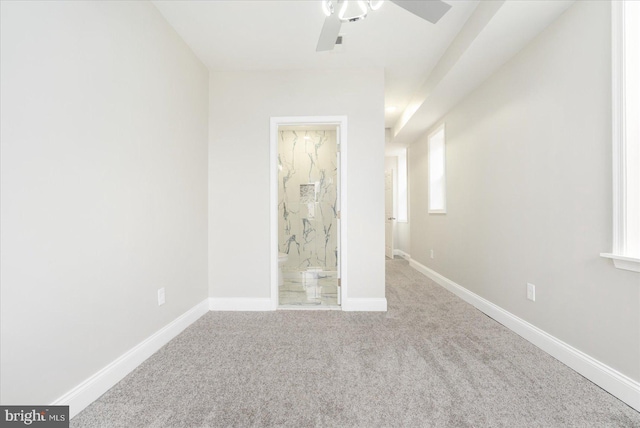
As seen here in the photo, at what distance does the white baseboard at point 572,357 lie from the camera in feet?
4.61

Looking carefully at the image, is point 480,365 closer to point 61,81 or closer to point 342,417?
point 342,417

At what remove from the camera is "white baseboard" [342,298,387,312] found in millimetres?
2799

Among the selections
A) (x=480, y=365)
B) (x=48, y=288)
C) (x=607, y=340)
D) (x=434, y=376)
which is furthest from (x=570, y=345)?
(x=48, y=288)

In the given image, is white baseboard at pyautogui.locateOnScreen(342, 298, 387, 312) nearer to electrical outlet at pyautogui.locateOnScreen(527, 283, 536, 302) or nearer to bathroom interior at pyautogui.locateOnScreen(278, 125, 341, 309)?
electrical outlet at pyautogui.locateOnScreen(527, 283, 536, 302)

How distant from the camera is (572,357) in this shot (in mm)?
1723

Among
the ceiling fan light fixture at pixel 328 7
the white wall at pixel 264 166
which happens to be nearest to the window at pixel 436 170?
the white wall at pixel 264 166

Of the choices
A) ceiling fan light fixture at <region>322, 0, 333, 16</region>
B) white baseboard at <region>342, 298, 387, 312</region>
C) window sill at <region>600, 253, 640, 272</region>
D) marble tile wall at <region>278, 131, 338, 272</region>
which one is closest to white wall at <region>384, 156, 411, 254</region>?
marble tile wall at <region>278, 131, 338, 272</region>

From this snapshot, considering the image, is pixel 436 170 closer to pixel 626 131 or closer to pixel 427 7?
pixel 626 131

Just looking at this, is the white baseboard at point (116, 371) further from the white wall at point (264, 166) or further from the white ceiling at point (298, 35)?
the white ceiling at point (298, 35)

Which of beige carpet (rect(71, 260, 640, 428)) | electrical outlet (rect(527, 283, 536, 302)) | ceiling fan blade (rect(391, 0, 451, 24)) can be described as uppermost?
ceiling fan blade (rect(391, 0, 451, 24))


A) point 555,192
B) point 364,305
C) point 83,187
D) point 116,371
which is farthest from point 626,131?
point 116,371

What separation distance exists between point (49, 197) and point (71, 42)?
785 millimetres

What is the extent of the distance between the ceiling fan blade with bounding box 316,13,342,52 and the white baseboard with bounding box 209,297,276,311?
234 centimetres

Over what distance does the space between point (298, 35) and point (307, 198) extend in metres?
2.47
